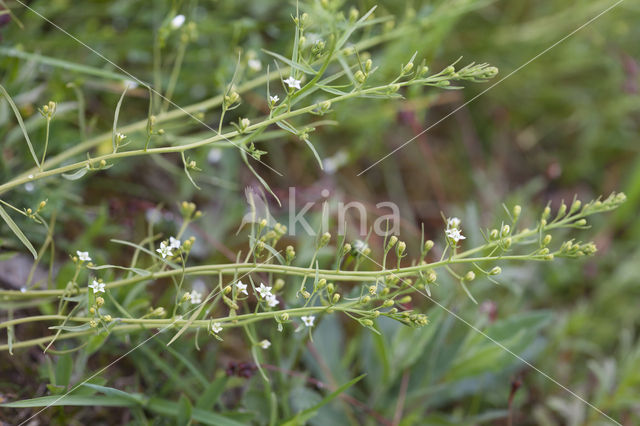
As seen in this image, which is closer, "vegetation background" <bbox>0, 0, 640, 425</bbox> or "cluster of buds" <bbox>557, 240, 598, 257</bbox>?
"cluster of buds" <bbox>557, 240, 598, 257</bbox>

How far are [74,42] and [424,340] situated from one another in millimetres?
1738

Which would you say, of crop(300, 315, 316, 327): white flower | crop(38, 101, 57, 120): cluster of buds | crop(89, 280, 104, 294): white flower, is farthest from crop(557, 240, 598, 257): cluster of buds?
crop(38, 101, 57, 120): cluster of buds

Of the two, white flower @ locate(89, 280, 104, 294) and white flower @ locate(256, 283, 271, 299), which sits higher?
white flower @ locate(89, 280, 104, 294)

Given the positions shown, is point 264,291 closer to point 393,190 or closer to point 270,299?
point 270,299

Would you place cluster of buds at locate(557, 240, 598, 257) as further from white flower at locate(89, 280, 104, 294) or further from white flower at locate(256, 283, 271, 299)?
white flower at locate(89, 280, 104, 294)

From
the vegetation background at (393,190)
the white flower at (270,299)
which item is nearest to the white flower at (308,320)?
the white flower at (270,299)

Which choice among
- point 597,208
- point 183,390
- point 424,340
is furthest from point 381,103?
point 183,390

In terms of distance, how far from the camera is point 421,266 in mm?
1360

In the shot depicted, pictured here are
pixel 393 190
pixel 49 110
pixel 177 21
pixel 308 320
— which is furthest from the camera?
pixel 393 190

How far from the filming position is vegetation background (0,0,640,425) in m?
1.87

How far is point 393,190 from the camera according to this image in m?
2.92

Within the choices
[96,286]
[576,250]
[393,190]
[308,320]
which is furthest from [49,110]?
[393,190]

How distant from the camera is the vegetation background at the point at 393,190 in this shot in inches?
73.7

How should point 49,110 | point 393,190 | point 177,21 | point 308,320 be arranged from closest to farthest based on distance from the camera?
point 49,110 < point 308,320 < point 177,21 < point 393,190
